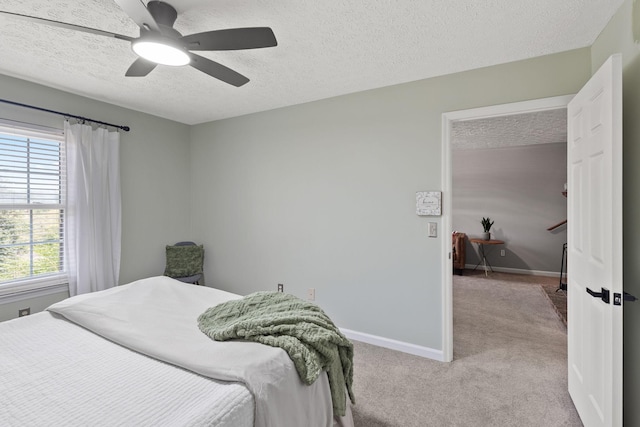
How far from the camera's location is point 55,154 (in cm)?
286

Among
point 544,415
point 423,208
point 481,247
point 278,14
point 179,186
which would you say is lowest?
point 544,415

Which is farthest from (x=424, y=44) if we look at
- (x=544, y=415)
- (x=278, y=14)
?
(x=544, y=415)

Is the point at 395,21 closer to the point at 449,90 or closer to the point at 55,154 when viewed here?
the point at 449,90

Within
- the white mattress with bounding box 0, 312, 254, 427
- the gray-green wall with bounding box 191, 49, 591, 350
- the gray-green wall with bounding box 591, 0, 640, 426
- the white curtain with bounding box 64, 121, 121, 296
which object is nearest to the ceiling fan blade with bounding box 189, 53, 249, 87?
the gray-green wall with bounding box 191, 49, 591, 350

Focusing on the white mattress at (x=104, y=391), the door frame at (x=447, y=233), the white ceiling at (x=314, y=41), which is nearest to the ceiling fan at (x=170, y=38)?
the white ceiling at (x=314, y=41)

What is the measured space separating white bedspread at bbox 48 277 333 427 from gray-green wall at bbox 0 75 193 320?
161 centimetres

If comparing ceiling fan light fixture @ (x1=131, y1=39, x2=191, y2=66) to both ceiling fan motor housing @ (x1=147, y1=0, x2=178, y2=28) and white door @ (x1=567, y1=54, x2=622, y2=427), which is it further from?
white door @ (x1=567, y1=54, x2=622, y2=427)

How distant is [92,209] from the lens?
117 inches

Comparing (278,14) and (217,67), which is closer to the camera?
(278,14)

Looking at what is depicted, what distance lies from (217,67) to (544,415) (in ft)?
9.74

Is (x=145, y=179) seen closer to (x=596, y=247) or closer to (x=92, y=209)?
(x=92, y=209)

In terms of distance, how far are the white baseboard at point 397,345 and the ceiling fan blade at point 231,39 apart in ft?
8.37

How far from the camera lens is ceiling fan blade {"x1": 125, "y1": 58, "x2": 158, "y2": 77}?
186 cm

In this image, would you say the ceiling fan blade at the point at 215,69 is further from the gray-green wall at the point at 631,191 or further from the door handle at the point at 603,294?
the door handle at the point at 603,294
